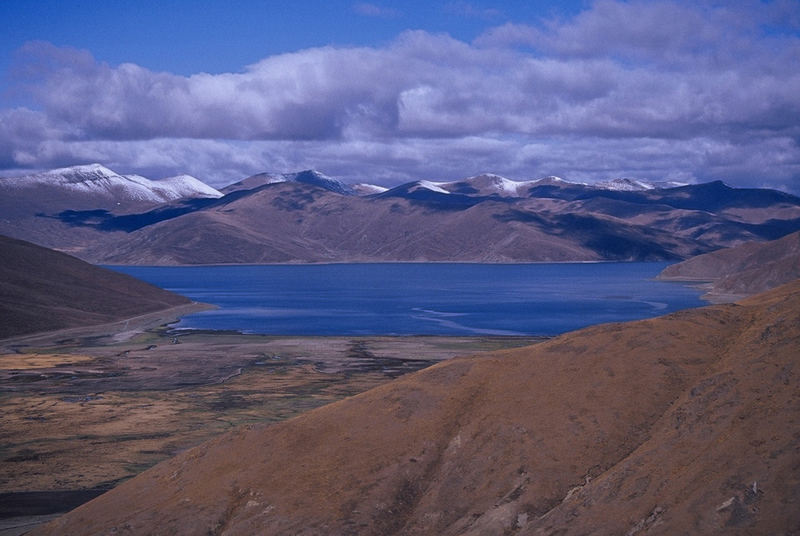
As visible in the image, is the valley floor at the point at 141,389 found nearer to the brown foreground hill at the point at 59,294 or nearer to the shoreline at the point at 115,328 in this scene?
the shoreline at the point at 115,328

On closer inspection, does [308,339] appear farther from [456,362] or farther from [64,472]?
[456,362]

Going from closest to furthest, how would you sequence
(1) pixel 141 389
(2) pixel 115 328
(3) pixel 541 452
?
1. (3) pixel 541 452
2. (1) pixel 141 389
3. (2) pixel 115 328

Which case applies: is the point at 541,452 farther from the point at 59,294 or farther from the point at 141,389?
the point at 59,294

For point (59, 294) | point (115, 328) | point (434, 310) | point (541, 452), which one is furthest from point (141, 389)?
point (434, 310)

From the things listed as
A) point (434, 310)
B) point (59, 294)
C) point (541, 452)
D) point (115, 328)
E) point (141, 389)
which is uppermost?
point (541, 452)

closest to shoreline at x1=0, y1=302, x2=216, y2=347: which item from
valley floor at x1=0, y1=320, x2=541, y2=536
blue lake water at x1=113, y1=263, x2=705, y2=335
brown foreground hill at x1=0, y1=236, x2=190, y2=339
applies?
valley floor at x1=0, y1=320, x2=541, y2=536

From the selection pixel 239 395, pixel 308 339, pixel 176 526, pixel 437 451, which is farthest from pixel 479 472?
pixel 308 339

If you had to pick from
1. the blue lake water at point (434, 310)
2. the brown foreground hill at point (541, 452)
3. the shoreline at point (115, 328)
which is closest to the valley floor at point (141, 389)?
the shoreline at point (115, 328)

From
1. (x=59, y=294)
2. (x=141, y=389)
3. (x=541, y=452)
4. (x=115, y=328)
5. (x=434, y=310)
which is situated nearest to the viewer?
(x=541, y=452)
